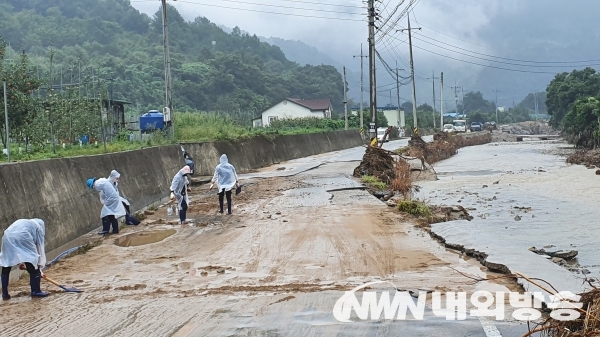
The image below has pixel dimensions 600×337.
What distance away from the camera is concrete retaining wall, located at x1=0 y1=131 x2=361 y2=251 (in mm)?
12406

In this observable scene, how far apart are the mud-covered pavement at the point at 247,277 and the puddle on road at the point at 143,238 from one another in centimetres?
16

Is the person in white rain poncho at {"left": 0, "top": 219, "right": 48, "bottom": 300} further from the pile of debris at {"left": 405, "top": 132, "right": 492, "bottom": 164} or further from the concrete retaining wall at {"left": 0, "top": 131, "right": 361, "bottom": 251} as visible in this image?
the pile of debris at {"left": 405, "top": 132, "right": 492, "bottom": 164}

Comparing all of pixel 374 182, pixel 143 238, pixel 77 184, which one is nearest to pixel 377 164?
pixel 374 182

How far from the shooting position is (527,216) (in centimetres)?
1817

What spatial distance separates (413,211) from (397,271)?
718 centimetres

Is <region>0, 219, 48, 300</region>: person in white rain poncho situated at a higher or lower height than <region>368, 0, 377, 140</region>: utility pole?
lower

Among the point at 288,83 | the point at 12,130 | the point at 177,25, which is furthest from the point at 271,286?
the point at 177,25

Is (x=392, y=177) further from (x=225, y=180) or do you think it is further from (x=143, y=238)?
(x=143, y=238)

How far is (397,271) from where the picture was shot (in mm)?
10133

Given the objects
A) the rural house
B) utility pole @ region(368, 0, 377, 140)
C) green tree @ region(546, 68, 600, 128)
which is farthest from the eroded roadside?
the rural house

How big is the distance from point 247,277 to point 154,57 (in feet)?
257

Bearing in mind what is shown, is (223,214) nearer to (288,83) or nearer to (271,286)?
(271,286)

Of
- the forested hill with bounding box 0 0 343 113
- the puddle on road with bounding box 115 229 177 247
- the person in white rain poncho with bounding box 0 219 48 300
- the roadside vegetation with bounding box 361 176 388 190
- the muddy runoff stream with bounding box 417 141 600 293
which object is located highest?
the forested hill with bounding box 0 0 343 113

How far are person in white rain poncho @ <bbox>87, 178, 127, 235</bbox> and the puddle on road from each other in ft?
1.97
